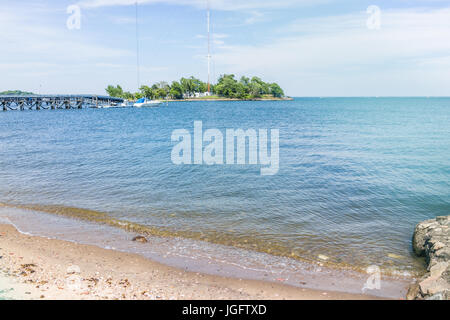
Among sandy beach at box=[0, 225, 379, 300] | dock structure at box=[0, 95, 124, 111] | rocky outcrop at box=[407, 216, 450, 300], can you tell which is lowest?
sandy beach at box=[0, 225, 379, 300]

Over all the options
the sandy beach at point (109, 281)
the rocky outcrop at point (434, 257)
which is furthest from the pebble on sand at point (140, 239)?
the rocky outcrop at point (434, 257)

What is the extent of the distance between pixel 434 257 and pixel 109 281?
9051mm

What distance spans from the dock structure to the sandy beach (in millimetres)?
113280

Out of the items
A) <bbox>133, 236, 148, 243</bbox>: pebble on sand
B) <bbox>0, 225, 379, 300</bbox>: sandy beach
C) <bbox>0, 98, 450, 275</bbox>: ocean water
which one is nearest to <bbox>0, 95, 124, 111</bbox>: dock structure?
<bbox>0, 98, 450, 275</bbox>: ocean water

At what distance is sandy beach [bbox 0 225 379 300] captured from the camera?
25.2 feet

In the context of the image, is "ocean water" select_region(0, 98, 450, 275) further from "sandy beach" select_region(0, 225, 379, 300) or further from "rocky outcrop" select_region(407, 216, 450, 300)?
"sandy beach" select_region(0, 225, 379, 300)

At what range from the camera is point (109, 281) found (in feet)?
28.0

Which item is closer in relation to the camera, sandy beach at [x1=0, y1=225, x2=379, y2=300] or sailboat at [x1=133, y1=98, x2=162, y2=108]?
sandy beach at [x1=0, y1=225, x2=379, y2=300]

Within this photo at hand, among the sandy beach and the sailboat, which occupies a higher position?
the sailboat

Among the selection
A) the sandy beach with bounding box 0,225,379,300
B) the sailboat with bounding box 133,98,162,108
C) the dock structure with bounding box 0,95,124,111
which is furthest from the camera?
the sailboat with bounding box 133,98,162,108

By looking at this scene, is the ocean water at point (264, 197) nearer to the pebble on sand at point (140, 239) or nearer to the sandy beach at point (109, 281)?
the pebble on sand at point (140, 239)
